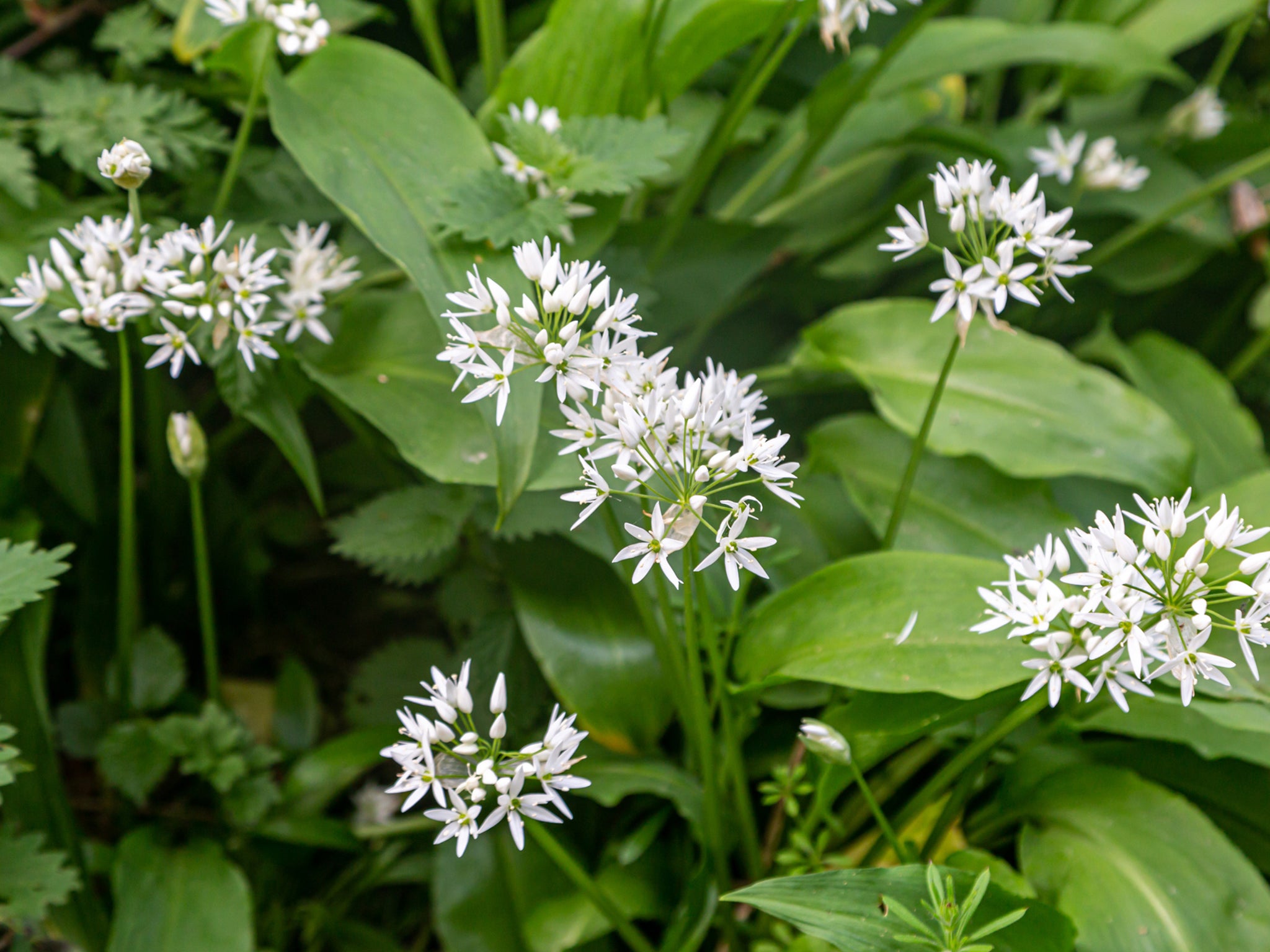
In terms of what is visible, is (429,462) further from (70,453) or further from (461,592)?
(70,453)

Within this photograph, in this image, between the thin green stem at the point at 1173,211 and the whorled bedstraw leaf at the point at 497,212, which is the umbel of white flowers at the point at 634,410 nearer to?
the whorled bedstraw leaf at the point at 497,212

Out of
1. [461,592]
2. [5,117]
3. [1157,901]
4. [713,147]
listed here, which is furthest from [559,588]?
[5,117]

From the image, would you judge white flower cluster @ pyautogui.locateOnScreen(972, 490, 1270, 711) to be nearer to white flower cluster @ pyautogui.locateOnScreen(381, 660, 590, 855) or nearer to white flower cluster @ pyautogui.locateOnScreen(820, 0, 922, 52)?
white flower cluster @ pyautogui.locateOnScreen(381, 660, 590, 855)

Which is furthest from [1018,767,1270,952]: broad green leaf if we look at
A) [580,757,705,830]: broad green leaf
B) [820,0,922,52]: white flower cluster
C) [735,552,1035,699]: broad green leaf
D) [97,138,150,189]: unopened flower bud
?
[97,138,150,189]: unopened flower bud

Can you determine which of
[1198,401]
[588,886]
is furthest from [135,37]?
[1198,401]

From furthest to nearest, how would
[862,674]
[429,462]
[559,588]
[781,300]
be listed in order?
1. [781,300]
2. [559,588]
3. [429,462]
4. [862,674]

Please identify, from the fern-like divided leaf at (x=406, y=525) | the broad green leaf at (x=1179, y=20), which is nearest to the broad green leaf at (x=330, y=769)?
the fern-like divided leaf at (x=406, y=525)
